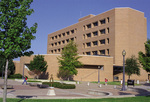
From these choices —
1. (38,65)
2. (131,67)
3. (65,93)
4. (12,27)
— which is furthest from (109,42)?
(12,27)

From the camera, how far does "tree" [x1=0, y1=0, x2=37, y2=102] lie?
9.05m

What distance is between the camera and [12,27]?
30.5 feet

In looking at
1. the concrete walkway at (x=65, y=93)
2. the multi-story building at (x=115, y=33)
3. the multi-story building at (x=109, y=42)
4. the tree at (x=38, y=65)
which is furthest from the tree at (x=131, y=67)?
the concrete walkway at (x=65, y=93)

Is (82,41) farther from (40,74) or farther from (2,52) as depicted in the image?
(2,52)

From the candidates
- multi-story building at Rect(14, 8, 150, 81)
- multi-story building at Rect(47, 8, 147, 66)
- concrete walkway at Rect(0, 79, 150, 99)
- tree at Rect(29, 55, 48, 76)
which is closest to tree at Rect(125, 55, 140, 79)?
multi-story building at Rect(14, 8, 150, 81)

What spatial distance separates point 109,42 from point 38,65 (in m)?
23.2

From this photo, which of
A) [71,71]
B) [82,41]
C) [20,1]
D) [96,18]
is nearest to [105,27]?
[96,18]

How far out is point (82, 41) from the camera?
67.4 metres

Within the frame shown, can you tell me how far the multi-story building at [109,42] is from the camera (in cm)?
5072

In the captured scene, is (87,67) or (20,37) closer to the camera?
(20,37)

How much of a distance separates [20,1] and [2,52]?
281 cm

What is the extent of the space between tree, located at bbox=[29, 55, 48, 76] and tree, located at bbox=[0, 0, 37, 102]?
36271 millimetres

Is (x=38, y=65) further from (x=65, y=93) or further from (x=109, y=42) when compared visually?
(x=65, y=93)

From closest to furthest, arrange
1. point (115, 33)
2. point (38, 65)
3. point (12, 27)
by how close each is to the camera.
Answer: point (12, 27), point (38, 65), point (115, 33)
